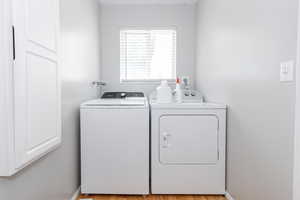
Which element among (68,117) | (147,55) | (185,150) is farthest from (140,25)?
(185,150)

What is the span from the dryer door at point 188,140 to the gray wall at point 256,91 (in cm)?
17

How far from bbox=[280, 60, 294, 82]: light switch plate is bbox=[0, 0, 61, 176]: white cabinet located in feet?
4.45

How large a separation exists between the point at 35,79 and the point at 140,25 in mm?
2214

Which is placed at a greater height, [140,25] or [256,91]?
[140,25]

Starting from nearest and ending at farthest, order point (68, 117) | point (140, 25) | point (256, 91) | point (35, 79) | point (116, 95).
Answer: point (35, 79)
point (256, 91)
point (68, 117)
point (116, 95)
point (140, 25)

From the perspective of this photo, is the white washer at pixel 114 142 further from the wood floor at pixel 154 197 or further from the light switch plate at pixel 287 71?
the light switch plate at pixel 287 71

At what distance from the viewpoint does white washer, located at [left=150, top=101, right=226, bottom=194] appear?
6.59 ft

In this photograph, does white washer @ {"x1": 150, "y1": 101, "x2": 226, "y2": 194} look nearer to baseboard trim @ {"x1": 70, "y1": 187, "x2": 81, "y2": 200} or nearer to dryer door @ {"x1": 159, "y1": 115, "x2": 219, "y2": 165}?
dryer door @ {"x1": 159, "y1": 115, "x2": 219, "y2": 165}

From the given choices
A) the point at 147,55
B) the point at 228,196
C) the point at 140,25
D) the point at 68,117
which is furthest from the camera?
the point at 147,55

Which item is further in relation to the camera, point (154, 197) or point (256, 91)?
point (154, 197)

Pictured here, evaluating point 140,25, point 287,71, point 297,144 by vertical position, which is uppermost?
point 140,25

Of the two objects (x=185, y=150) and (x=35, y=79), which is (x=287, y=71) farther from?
(x=35, y=79)

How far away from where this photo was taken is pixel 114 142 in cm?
199

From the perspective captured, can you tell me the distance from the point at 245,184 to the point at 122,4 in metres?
2.75
